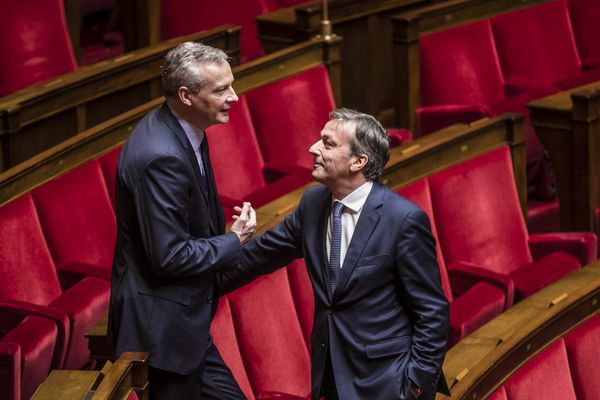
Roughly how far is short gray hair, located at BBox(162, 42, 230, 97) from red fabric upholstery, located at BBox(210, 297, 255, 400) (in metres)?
0.16

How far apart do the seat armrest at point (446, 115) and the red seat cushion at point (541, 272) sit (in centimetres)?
21

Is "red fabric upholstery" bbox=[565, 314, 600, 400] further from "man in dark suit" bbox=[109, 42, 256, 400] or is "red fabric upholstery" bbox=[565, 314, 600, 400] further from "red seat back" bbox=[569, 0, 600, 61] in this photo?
"red seat back" bbox=[569, 0, 600, 61]

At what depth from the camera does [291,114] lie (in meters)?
0.91

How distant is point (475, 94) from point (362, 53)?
0.14 metres

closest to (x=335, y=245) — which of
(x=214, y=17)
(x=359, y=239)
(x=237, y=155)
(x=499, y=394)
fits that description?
(x=359, y=239)

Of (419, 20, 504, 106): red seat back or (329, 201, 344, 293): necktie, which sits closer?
(329, 201, 344, 293): necktie

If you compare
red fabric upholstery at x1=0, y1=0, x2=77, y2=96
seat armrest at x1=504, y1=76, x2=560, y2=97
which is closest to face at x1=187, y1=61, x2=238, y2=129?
red fabric upholstery at x1=0, y1=0, x2=77, y2=96

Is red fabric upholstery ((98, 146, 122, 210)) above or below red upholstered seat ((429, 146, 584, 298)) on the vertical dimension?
above

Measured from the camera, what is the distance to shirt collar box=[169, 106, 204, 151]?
0.50m

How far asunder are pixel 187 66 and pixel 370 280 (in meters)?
0.11

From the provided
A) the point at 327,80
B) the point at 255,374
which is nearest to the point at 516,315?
the point at 255,374

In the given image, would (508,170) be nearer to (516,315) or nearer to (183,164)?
(516,315)

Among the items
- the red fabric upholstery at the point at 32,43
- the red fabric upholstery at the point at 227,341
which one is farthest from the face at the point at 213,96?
the red fabric upholstery at the point at 32,43

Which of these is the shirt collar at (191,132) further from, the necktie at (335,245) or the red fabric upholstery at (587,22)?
the red fabric upholstery at (587,22)
